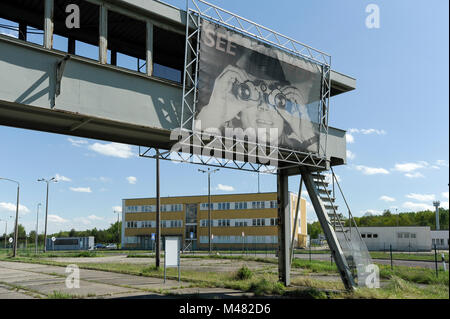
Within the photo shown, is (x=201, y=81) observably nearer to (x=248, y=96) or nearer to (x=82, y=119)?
(x=248, y=96)

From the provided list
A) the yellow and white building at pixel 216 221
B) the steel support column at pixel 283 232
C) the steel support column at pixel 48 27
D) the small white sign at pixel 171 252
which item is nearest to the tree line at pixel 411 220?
the yellow and white building at pixel 216 221

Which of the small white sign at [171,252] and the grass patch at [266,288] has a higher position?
the small white sign at [171,252]

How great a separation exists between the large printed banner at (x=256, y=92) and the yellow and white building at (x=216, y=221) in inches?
1995

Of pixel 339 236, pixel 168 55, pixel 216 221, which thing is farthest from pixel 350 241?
pixel 216 221

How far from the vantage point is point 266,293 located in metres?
13.8

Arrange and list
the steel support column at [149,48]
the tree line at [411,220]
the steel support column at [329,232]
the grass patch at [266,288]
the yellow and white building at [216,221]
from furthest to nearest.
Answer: the tree line at [411,220]
the yellow and white building at [216,221]
the steel support column at [329,232]
the grass patch at [266,288]
the steel support column at [149,48]

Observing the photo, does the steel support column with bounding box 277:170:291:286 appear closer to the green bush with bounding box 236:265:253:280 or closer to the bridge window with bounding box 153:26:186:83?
the green bush with bounding box 236:265:253:280

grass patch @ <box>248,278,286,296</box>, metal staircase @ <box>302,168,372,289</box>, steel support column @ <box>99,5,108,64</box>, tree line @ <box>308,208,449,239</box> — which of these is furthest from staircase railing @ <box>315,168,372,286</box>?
tree line @ <box>308,208,449,239</box>

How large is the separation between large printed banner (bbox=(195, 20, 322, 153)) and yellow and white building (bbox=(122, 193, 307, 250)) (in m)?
50.7

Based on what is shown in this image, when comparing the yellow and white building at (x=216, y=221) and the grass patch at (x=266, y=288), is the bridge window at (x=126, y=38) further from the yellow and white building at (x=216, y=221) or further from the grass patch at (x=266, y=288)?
the yellow and white building at (x=216, y=221)

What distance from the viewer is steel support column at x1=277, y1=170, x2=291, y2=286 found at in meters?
15.9

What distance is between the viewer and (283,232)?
16203mm

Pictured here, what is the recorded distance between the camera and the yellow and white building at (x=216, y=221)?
6894cm
